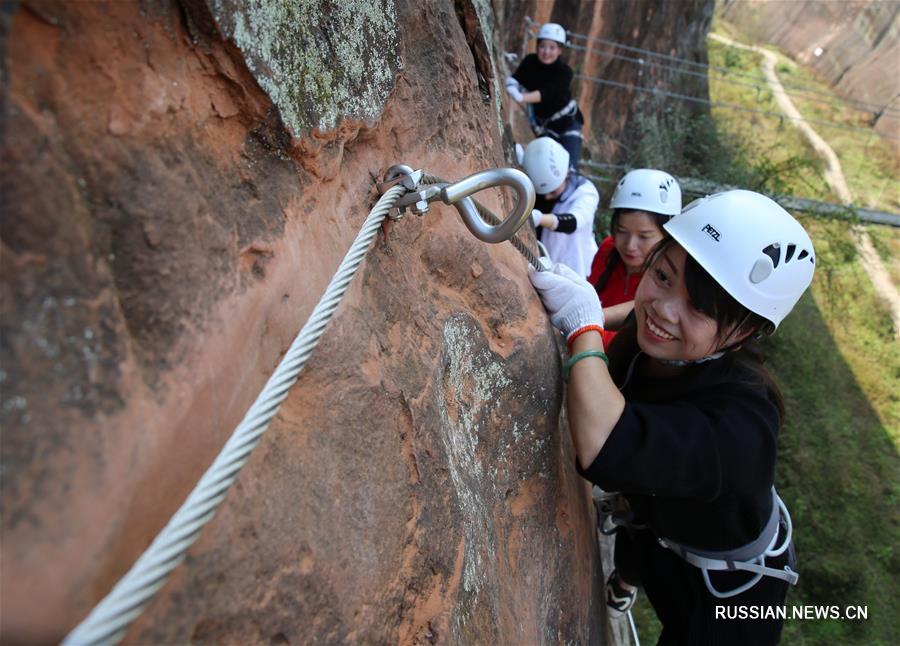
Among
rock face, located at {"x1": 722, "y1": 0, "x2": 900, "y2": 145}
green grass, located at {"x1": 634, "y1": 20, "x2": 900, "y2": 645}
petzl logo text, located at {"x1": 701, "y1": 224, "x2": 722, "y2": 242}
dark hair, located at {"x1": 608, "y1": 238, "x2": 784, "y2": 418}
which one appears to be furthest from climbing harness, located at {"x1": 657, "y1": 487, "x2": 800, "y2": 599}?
rock face, located at {"x1": 722, "y1": 0, "x2": 900, "y2": 145}

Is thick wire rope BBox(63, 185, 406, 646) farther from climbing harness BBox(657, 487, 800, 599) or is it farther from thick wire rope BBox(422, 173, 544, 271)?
climbing harness BBox(657, 487, 800, 599)

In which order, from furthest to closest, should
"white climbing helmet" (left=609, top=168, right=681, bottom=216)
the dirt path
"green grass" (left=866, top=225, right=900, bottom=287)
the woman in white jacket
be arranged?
"green grass" (left=866, top=225, right=900, bottom=287) < the dirt path < the woman in white jacket < "white climbing helmet" (left=609, top=168, right=681, bottom=216)

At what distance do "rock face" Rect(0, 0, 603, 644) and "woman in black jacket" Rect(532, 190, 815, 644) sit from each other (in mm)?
249

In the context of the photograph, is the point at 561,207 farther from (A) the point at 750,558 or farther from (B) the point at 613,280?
(A) the point at 750,558

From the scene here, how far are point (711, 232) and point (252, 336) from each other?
1.26 metres

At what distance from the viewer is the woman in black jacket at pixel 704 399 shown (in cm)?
156

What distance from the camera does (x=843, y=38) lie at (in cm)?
1734

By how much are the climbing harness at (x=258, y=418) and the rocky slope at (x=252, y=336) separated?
80 millimetres

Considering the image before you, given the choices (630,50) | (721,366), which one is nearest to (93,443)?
(721,366)

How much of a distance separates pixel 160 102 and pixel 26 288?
14.1 inches

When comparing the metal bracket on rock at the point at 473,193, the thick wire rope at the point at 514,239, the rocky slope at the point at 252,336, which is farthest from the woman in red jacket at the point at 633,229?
the metal bracket on rock at the point at 473,193

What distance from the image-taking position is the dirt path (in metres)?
8.78

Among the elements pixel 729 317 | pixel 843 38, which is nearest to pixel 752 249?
pixel 729 317

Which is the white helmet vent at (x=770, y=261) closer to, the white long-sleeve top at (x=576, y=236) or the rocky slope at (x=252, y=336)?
the rocky slope at (x=252, y=336)
